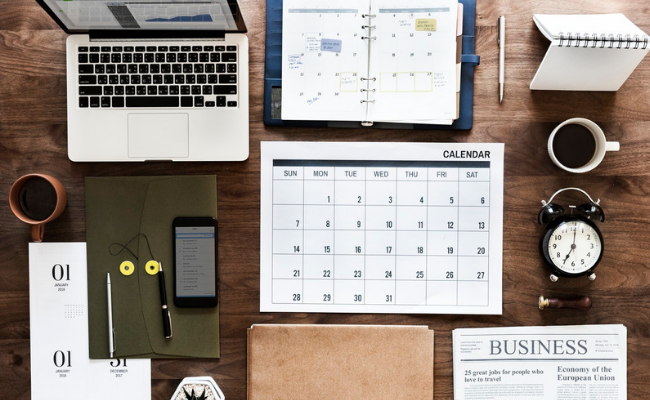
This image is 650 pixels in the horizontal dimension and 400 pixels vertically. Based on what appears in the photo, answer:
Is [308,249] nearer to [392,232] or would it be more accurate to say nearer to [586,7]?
[392,232]

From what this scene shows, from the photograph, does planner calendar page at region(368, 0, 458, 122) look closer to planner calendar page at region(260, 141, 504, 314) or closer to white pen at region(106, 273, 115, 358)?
planner calendar page at region(260, 141, 504, 314)

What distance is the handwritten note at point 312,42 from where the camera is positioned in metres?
0.91

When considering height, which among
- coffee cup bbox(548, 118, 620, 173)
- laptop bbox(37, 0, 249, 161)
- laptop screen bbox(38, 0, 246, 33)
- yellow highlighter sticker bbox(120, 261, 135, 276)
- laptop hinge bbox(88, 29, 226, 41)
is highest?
laptop screen bbox(38, 0, 246, 33)

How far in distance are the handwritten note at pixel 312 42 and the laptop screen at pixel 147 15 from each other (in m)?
0.13

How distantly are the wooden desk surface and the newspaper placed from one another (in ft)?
0.07

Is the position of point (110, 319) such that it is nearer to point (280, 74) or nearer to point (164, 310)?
point (164, 310)

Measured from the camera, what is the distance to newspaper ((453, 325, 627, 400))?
94 centimetres

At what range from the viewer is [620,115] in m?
0.94

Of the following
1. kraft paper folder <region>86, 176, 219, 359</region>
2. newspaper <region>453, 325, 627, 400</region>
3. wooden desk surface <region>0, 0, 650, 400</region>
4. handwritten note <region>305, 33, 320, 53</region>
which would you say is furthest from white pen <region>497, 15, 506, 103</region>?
kraft paper folder <region>86, 176, 219, 359</region>

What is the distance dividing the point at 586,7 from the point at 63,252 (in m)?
1.18

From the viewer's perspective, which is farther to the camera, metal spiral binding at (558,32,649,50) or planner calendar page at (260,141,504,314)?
planner calendar page at (260,141,504,314)

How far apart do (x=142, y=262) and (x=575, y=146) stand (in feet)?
2.98

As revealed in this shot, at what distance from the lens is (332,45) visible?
90cm

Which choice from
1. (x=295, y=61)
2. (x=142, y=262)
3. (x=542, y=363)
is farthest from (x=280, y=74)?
(x=542, y=363)
